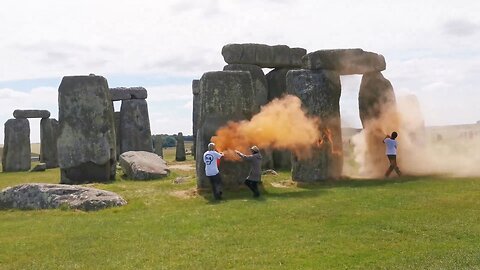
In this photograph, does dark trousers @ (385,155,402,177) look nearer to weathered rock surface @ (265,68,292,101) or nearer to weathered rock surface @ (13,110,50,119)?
weathered rock surface @ (265,68,292,101)

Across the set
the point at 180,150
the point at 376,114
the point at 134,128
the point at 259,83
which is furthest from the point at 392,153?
the point at 180,150

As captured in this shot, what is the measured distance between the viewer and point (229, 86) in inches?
717

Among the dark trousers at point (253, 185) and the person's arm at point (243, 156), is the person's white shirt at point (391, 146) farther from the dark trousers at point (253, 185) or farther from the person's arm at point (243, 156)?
the dark trousers at point (253, 185)

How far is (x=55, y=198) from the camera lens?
15.8 m

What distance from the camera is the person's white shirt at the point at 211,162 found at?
53.5 feet

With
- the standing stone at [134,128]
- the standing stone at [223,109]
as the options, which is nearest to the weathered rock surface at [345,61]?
the standing stone at [223,109]

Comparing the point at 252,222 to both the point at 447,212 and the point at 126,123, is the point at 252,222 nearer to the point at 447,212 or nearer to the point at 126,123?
the point at 447,212

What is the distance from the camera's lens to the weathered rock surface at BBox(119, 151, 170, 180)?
2355 cm

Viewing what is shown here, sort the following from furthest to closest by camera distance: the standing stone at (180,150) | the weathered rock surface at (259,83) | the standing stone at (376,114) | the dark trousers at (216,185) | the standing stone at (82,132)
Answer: the standing stone at (180,150) < the weathered rock surface at (259,83) < the standing stone at (82,132) < the standing stone at (376,114) < the dark trousers at (216,185)

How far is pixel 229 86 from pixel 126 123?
1757 centimetres

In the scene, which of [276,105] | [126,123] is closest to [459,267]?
[276,105]

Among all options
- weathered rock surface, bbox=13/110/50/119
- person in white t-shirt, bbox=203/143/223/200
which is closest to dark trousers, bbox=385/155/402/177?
person in white t-shirt, bbox=203/143/223/200

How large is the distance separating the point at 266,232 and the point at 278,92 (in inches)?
664

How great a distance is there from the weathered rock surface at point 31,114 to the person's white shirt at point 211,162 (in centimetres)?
2251
